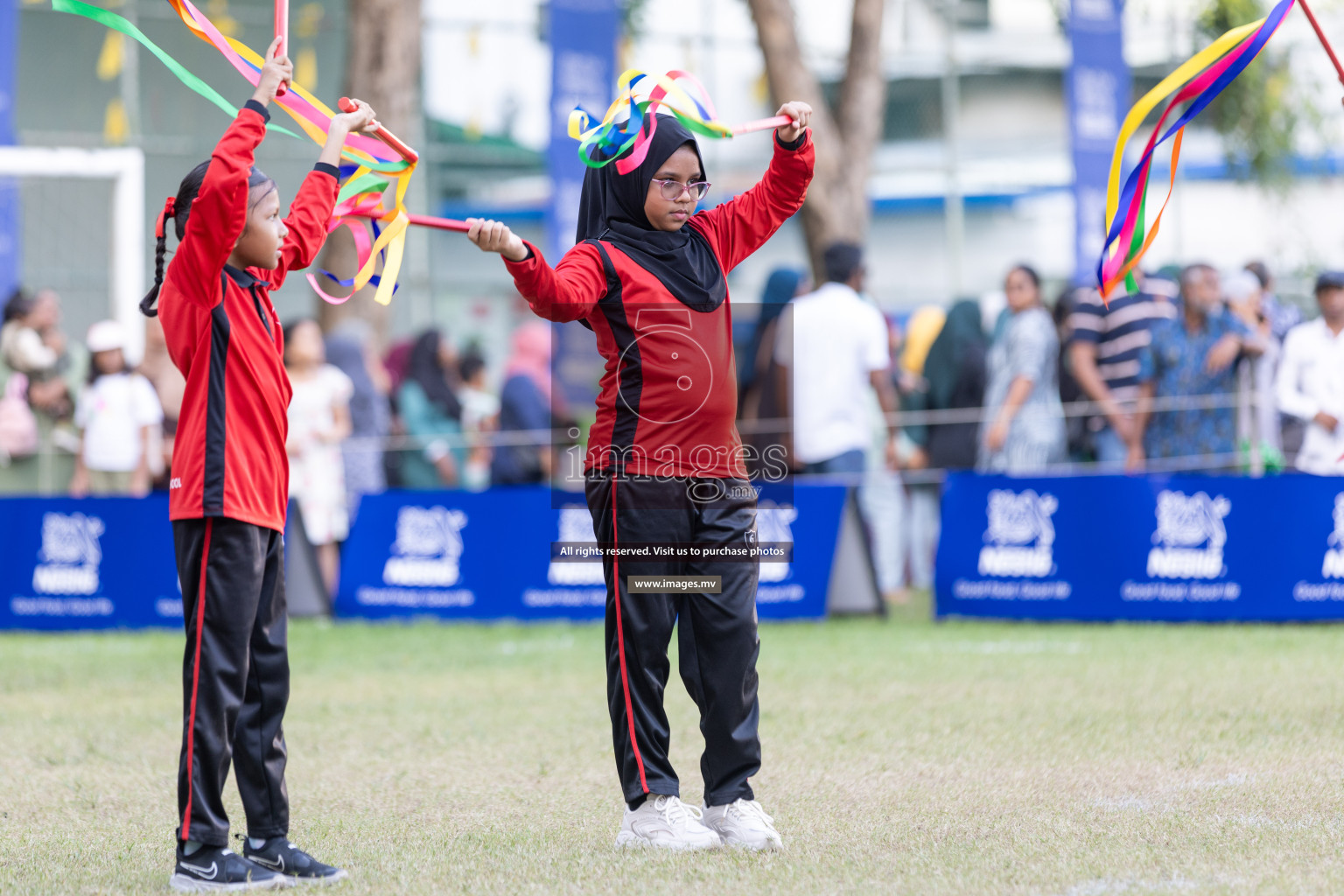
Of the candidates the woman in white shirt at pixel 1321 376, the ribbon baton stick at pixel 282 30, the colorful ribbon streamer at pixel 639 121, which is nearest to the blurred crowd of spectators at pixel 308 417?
the woman in white shirt at pixel 1321 376

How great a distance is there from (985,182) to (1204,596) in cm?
1607

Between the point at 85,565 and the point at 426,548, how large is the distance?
2265 millimetres

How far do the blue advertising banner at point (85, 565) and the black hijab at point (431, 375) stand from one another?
293cm

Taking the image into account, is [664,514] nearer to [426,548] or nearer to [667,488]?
[667,488]

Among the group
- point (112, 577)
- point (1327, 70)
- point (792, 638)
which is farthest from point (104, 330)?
point (1327, 70)

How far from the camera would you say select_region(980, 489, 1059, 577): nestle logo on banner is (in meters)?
10.5

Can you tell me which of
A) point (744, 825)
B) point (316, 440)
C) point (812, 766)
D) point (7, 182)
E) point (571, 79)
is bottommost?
point (812, 766)

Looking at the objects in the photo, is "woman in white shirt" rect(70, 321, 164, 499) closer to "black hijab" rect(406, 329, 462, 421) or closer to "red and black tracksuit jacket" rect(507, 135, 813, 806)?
"black hijab" rect(406, 329, 462, 421)

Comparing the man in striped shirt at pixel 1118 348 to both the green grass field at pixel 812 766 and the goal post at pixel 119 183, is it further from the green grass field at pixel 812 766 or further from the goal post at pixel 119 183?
the goal post at pixel 119 183

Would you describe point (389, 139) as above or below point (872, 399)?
above

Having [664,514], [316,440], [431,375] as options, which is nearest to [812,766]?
[664,514]

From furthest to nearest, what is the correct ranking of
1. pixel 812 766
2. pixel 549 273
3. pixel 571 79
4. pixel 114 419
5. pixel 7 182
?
pixel 571 79 < pixel 7 182 < pixel 114 419 < pixel 812 766 < pixel 549 273

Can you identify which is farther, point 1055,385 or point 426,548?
point 1055,385

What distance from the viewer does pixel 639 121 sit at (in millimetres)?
4457
